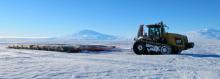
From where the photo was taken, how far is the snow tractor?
23.6 metres

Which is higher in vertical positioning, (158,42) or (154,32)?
(154,32)

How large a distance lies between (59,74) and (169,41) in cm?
1425

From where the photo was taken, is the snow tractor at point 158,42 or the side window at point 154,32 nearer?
the snow tractor at point 158,42

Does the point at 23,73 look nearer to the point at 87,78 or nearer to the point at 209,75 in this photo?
the point at 87,78

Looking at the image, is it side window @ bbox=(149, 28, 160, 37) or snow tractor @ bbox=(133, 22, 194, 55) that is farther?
side window @ bbox=(149, 28, 160, 37)

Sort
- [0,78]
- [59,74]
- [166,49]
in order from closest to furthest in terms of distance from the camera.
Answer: [0,78] < [59,74] < [166,49]

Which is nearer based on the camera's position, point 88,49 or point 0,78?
point 0,78

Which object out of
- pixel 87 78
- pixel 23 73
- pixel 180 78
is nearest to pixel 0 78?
pixel 23 73

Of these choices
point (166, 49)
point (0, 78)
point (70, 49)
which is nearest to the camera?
point (0, 78)

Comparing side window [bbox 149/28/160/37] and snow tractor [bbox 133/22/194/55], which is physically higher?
side window [bbox 149/28/160/37]

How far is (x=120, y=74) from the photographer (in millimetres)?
11258

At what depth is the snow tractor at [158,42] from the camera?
2361 cm

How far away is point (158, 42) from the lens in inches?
945

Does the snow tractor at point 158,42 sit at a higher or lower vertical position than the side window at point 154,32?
lower
